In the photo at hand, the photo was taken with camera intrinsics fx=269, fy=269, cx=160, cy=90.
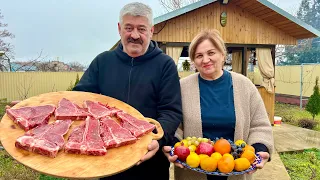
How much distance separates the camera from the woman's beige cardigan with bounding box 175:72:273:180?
7.39 ft

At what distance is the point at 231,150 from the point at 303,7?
5399 cm

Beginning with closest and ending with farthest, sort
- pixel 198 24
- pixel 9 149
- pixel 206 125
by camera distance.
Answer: pixel 9 149
pixel 206 125
pixel 198 24

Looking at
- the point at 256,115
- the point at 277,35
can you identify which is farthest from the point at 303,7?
the point at 256,115

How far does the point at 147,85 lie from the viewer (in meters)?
2.37

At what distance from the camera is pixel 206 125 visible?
2254 millimetres

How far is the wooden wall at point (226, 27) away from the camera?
7.92 m

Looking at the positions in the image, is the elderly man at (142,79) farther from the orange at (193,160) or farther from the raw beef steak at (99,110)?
the orange at (193,160)

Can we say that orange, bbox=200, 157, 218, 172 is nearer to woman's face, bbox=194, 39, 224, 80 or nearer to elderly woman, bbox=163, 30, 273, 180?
elderly woman, bbox=163, 30, 273, 180

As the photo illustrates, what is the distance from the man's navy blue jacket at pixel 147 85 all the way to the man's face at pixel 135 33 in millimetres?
132

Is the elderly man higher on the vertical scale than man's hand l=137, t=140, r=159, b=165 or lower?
higher

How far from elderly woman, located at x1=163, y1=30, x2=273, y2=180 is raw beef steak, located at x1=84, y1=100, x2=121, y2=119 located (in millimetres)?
629

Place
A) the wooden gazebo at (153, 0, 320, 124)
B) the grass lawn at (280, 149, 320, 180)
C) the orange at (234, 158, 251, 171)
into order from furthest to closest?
the wooden gazebo at (153, 0, 320, 124) < the grass lawn at (280, 149, 320, 180) < the orange at (234, 158, 251, 171)

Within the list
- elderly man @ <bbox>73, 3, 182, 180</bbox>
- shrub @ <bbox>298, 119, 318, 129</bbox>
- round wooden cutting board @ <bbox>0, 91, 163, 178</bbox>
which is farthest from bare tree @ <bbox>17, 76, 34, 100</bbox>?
round wooden cutting board @ <bbox>0, 91, 163, 178</bbox>

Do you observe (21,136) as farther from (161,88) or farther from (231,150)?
(231,150)
